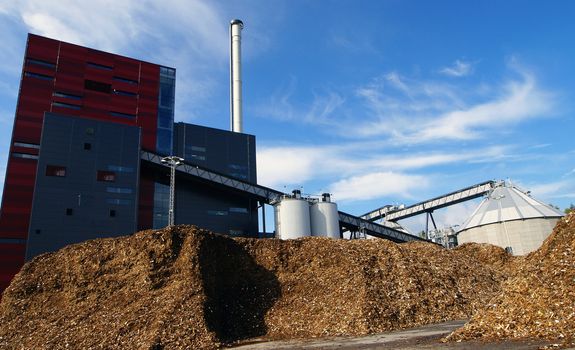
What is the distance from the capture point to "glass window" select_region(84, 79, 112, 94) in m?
66.8

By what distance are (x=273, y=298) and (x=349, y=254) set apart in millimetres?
4983

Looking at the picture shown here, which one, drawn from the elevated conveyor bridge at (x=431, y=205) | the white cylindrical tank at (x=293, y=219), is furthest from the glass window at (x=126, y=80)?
the elevated conveyor bridge at (x=431, y=205)

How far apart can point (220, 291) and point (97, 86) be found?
6086 cm

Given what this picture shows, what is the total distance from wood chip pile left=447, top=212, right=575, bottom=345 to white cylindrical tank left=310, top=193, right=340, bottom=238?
4439cm

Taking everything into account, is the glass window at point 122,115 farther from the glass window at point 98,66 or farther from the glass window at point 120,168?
the glass window at point 120,168

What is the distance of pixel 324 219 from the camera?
57844 mm

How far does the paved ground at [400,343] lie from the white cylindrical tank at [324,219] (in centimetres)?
4106

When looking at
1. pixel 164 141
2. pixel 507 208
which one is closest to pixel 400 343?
pixel 507 208

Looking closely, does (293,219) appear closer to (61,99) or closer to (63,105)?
(63,105)

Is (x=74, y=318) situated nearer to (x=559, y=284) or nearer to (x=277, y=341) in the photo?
(x=277, y=341)

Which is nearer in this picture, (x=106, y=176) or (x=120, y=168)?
(x=106, y=176)

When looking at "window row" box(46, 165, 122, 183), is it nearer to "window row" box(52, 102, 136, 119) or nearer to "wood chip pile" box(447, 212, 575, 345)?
"window row" box(52, 102, 136, 119)

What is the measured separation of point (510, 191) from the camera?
60.5 m

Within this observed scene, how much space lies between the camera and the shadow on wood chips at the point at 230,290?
15.5 meters
